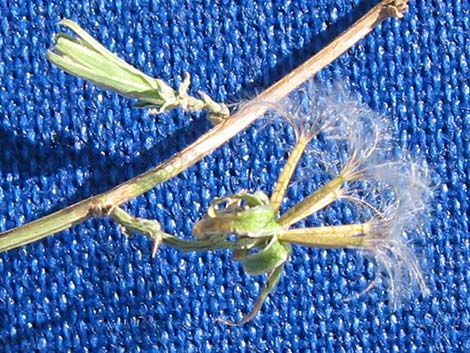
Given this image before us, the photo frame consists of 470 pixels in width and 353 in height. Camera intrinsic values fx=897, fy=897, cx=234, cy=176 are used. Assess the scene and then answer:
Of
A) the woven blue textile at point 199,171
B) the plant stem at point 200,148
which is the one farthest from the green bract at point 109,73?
the woven blue textile at point 199,171

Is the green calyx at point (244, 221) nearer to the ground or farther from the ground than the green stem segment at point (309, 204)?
nearer to the ground

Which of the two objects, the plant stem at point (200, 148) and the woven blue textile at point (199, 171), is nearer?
the plant stem at point (200, 148)

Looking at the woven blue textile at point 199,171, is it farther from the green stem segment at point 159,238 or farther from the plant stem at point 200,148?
the green stem segment at point 159,238

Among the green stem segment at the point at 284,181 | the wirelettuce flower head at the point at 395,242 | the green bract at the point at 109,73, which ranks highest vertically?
the green bract at the point at 109,73

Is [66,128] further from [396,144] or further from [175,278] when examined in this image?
[396,144]

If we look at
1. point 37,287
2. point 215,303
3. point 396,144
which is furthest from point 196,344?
point 396,144

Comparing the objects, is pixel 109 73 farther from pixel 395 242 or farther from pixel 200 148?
pixel 395 242

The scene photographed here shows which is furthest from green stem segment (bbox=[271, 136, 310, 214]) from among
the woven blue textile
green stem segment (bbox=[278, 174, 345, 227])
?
the woven blue textile
